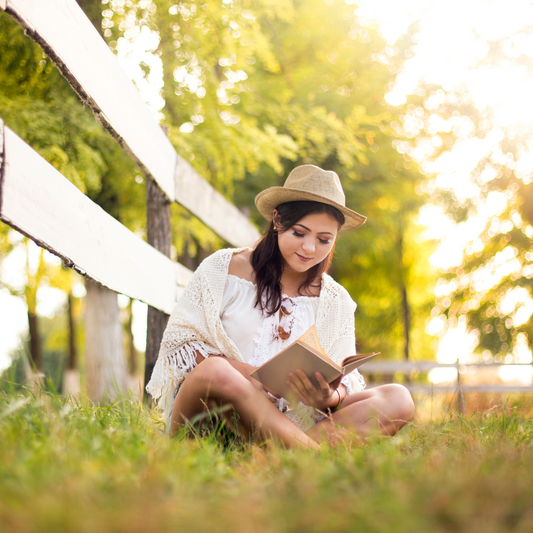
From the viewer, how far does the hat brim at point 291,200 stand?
2.71m

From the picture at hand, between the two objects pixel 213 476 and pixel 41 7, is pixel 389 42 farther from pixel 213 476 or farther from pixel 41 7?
pixel 213 476

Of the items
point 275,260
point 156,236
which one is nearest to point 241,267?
point 275,260

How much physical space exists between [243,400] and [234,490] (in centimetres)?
89

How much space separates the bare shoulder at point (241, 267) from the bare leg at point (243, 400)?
75cm

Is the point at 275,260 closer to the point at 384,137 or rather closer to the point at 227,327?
the point at 227,327

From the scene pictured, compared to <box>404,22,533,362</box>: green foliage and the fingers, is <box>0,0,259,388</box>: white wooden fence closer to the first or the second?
the fingers

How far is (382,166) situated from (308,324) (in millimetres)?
6968

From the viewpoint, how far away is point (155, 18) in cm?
467

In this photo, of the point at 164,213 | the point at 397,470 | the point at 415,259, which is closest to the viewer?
the point at 397,470

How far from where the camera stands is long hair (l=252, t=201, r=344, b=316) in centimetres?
272

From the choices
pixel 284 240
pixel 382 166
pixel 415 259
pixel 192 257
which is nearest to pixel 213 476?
pixel 284 240

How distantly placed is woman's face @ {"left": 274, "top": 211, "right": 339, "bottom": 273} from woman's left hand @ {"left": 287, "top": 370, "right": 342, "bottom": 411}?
0.68 m

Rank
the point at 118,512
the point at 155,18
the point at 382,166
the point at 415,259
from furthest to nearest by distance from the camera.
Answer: the point at 415,259 < the point at 382,166 < the point at 155,18 < the point at 118,512

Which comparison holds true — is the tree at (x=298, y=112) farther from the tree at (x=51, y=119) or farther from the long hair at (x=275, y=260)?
the long hair at (x=275, y=260)
